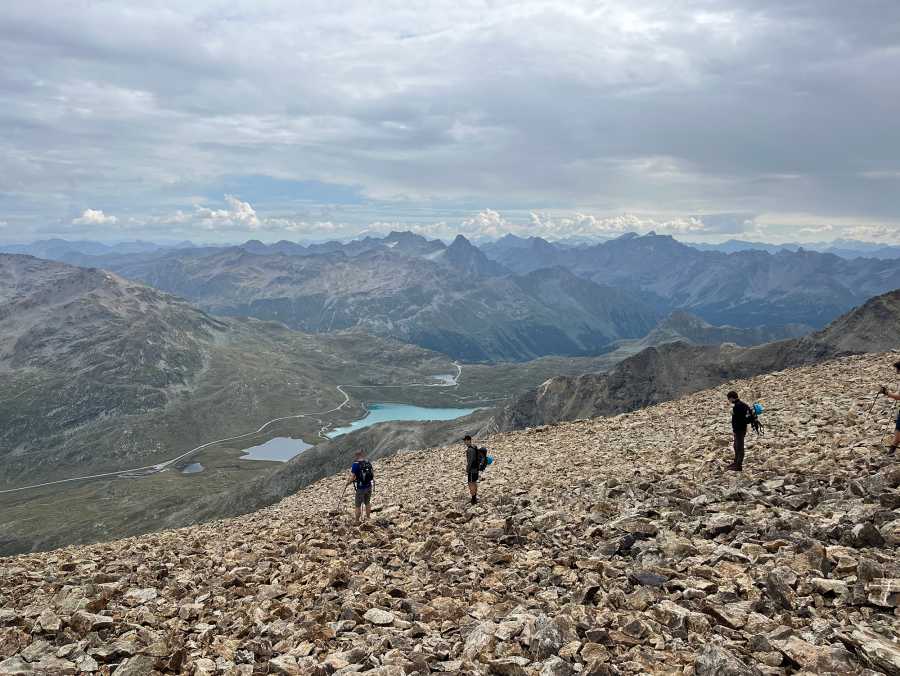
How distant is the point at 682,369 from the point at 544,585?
155425mm

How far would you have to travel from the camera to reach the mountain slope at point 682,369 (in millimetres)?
133750

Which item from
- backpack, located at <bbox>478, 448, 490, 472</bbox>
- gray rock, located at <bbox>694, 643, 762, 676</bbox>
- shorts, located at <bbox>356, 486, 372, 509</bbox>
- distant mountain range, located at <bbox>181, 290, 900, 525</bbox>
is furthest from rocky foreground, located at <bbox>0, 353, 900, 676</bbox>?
distant mountain range, located at <bbox>181, 290, 900, 525</bbox>

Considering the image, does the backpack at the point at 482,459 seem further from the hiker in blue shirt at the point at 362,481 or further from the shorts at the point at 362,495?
the shorts at the point at 362,495

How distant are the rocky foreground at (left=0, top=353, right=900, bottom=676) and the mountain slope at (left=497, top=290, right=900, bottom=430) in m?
122

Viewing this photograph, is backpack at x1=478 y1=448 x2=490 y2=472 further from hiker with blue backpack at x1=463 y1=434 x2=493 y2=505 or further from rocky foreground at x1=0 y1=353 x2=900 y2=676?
rocky foreground at x1=0 y1=353 x2=900 y2=676

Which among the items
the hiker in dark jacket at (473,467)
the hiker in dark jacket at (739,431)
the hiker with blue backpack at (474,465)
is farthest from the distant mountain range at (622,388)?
the hiker in dark jacket at (739,431)

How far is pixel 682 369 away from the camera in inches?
6216

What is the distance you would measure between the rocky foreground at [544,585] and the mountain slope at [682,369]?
122 metres

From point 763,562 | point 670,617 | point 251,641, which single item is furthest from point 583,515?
point 251,641

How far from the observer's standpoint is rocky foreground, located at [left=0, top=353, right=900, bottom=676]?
36.1 feet

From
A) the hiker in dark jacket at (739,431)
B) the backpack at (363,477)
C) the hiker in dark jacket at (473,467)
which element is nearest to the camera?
the hiker in dark jacket at (739,431)

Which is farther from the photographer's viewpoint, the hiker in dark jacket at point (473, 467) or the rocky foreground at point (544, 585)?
the hiker in dark jacket at point (473, 467)

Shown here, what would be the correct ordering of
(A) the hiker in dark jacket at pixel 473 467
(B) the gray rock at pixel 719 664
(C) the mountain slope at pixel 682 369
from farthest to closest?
(C) the mountain slope at pixel 682 369 < (A) the hiker in dark jacket at pixel 473 467 < (B) the gray rock at pixel 719 664

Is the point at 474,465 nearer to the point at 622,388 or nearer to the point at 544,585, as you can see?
the point at 544,585
